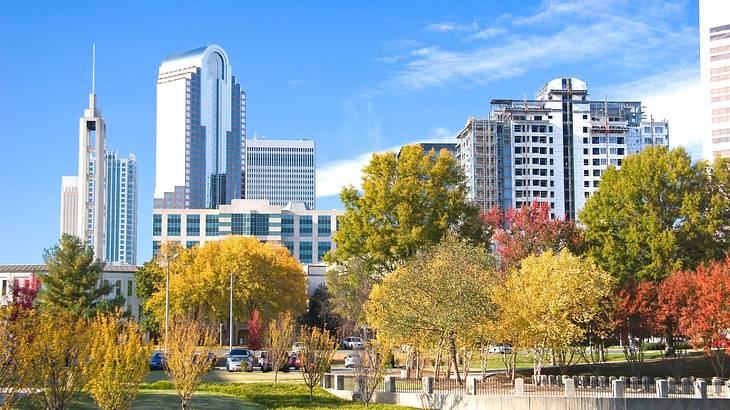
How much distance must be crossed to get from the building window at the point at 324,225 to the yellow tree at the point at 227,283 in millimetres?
81817

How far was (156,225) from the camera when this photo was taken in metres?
170

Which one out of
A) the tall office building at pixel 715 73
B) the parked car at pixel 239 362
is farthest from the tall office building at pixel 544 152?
the parked car at pixel 239 362

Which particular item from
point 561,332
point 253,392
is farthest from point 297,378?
point 561,332


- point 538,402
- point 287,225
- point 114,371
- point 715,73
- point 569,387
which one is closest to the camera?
point 114,371

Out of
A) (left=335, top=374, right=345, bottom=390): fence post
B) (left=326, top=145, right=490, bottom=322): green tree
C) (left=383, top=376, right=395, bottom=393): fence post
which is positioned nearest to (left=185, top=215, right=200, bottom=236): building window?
(left=326, top=145, right=490, bottom=322): green tree

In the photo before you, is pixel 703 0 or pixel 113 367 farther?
pixel 703 0

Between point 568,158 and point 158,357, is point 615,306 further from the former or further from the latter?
point 568,158

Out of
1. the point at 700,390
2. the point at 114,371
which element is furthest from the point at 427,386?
→ the point at 114,371

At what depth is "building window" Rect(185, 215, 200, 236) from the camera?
172 m

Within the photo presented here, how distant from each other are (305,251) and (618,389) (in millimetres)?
139383

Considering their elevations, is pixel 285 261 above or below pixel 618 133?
below

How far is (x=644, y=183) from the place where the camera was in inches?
2429

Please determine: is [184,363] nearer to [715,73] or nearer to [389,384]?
[389,384]

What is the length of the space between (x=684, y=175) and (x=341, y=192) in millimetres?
23779
